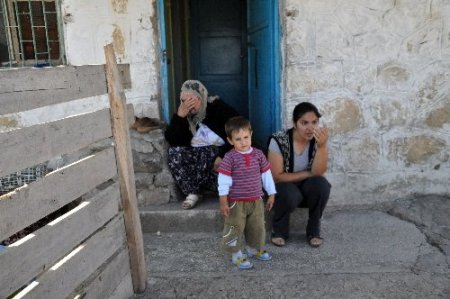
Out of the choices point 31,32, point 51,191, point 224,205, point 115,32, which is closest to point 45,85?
point 51,191

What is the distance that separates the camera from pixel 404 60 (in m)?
3.97

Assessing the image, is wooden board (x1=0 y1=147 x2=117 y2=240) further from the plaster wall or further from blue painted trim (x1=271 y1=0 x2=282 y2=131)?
blue painted trim (x1=271 y1=0 x2=282 y2=131)

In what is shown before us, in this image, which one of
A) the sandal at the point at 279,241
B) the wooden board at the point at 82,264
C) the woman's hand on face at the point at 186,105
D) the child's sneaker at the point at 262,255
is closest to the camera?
the wooden board at the point at 82,264

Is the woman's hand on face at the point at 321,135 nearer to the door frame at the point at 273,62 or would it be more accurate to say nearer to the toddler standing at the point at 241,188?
the toddler standing at the point at 241,188

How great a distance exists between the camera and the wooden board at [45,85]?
1797mm

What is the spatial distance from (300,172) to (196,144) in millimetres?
934

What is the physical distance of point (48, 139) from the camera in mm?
1950

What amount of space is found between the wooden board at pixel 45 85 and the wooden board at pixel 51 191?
1.05 ft

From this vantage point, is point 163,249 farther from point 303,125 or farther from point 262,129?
point 262,129

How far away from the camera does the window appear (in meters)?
4.09

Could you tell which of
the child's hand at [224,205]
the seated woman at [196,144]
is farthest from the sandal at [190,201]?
the child's hand at [224,205]

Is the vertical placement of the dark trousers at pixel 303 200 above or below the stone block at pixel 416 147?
below

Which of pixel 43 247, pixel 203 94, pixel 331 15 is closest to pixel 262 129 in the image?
pixel 203 94

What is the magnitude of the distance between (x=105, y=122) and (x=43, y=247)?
2.62 feet
